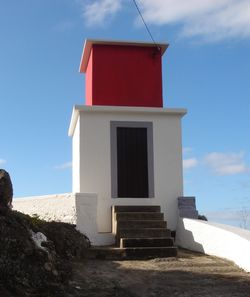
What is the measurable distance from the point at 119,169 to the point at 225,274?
4.66 metres

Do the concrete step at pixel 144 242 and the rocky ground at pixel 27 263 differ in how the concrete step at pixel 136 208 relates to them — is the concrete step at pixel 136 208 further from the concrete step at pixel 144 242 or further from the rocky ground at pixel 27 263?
the rocky ground at pixel 27 263

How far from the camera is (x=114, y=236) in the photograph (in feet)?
37.1

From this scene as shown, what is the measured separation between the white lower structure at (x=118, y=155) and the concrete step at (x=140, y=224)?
986mm

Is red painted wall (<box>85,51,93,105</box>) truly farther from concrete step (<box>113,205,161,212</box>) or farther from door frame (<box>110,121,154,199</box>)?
concrete step (<box>113,205,161,212</box>)

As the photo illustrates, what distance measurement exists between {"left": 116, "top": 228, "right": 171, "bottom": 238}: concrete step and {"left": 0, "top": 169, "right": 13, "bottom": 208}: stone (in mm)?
3117

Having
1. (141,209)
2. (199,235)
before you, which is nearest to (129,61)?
(141,209)

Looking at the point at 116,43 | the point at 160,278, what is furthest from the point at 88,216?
the point at 116,43

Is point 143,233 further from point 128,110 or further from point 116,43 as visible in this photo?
point 116,43

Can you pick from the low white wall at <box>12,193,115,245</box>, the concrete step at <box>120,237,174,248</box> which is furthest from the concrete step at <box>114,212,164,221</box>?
the concrete step at <box>120,237,174,248</box>

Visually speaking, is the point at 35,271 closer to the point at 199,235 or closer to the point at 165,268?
the point at 165,268

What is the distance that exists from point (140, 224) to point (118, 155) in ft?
6.88

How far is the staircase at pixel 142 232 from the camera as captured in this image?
9.72 m

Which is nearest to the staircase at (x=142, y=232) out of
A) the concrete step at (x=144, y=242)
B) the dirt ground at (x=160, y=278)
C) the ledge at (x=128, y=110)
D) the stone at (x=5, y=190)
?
the concrete step at (x=144, y=242)

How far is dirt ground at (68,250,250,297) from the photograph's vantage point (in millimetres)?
7133
